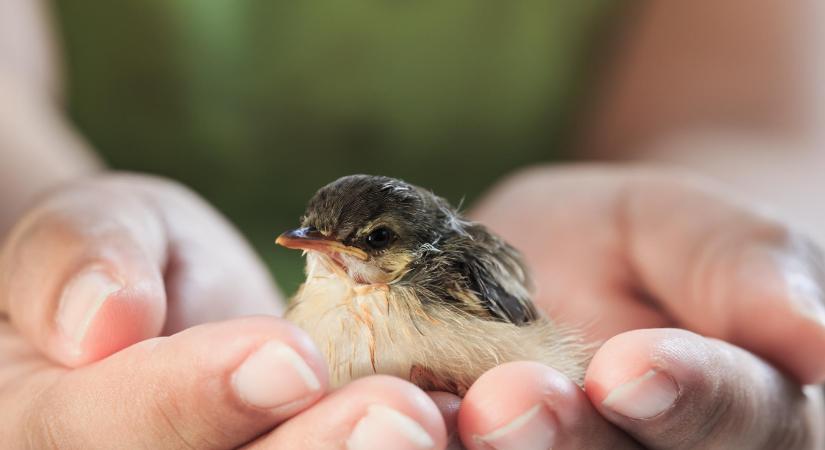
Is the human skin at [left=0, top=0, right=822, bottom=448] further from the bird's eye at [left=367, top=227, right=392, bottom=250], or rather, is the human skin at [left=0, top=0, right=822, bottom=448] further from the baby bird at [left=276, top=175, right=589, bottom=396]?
the bird's eye at [left=367, top=227, right=392, bottom=250]

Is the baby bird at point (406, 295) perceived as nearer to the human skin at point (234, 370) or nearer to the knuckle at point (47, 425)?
the human skin at point (234, 370)

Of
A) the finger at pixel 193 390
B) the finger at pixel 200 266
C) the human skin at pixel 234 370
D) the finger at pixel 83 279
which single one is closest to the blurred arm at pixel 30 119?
the finger at pixel 200 266

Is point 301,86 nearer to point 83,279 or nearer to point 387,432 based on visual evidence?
point 83,279

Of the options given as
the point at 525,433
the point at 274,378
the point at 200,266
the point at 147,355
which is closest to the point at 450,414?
the point at 525,433

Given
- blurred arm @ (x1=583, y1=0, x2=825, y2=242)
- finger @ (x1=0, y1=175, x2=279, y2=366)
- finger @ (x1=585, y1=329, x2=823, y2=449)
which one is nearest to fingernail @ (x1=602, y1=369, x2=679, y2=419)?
finger @ (x1=585, y1=329, x2=823, y2=449)

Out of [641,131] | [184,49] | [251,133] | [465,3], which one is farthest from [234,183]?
[641,131]

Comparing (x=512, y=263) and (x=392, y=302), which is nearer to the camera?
(x=392, y=302)

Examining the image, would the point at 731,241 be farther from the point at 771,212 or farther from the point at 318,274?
the point at 318,274
